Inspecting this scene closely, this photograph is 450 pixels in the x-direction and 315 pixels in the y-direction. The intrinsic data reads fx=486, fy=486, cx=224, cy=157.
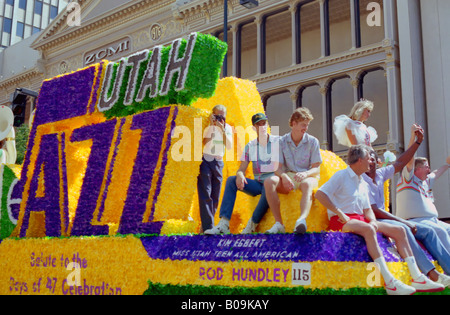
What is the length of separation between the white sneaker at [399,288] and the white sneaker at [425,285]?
218 millimetres

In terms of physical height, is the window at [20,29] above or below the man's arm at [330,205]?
above

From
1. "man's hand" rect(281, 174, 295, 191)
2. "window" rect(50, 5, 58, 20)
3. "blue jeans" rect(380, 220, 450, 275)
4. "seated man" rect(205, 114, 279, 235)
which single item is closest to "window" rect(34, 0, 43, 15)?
"window" rect(50, 5, 58, 20)

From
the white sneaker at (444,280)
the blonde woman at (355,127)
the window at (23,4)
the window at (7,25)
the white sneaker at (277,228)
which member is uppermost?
the window at (23,4)

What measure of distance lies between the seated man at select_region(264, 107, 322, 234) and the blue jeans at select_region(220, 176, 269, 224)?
24 centimetres

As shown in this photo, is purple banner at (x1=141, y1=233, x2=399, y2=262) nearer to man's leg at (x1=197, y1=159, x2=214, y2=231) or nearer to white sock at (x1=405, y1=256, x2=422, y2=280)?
white sock at (x1=405, y1=256, x2=422, y2=280)

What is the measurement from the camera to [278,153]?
5.79 metres

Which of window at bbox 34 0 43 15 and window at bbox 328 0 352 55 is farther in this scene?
window at bbox 34 0 43 15

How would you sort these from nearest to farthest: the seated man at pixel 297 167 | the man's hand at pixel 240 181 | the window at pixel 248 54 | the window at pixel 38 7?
1. the seated man at pixel 297 167
2. the man's hand at pixel 240 181
3. the window at pixel 248 54
4. the window at pixel 38 7

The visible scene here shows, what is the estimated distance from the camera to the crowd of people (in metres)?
4.68

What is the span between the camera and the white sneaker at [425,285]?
4.35 meters

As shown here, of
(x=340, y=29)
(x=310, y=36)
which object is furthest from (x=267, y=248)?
(x=310, y=36)

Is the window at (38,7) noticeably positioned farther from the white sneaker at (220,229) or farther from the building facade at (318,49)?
the white sneaker at (220,229)

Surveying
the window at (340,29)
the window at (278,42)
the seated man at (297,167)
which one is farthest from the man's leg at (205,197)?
the window at (278,42)
